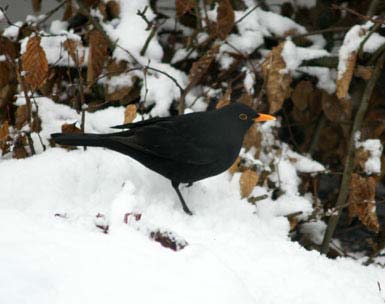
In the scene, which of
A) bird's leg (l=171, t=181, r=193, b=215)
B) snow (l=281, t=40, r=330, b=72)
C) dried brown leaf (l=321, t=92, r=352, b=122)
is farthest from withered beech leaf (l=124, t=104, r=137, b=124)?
dried brown leaf (l=321, t=92, r=352, b=122)

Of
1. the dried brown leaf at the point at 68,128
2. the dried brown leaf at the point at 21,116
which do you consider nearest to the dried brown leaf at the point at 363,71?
the dried brown leaf at the point at 68,128

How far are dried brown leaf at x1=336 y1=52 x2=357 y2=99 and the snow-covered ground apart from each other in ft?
2.61

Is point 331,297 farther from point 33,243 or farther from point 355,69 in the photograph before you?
point 355,69

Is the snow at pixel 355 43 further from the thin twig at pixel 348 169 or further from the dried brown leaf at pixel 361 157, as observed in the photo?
the dried brown leaf at pixel 361 157

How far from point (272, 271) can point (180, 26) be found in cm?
280

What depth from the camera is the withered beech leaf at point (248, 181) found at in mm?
3501

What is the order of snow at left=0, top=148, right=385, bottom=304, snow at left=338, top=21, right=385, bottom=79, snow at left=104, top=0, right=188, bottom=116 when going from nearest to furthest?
snow at left=0, top=148, right=385, bottom=304 < snow at left=338, top=21, right=385, bottom=79 < snow at left=104, top=0, right=188, bottom=116

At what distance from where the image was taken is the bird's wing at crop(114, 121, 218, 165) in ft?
11.3

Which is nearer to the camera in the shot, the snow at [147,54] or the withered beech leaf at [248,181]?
the withered beech leaf at [248,181]

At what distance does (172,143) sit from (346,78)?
4.02 feet

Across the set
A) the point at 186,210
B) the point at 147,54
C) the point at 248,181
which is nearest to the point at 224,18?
the point at 147,54

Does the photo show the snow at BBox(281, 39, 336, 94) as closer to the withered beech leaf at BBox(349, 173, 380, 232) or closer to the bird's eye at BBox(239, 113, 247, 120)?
the bird's eye at BBox(239, 113, 247, 120)

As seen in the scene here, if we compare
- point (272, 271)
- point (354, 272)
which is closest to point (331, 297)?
point (272, 271)

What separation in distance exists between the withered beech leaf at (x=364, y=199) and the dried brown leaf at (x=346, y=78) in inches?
21.0
